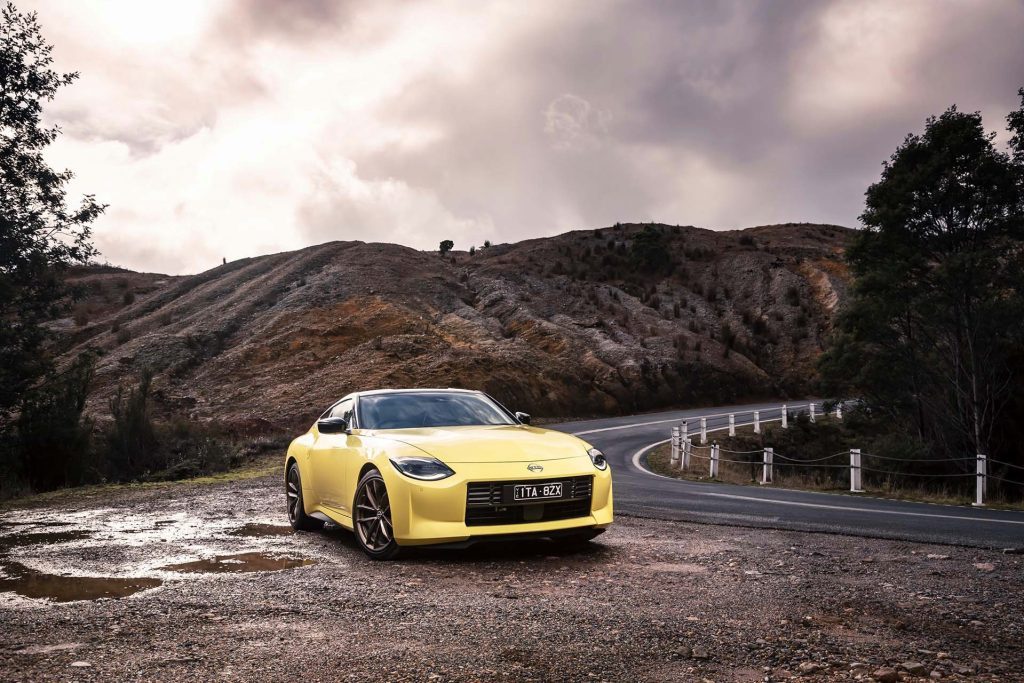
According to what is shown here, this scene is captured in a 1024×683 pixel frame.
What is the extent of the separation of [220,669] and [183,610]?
1.46 metres

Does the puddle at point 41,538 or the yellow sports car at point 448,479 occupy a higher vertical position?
the yellow sports car at point 448,479

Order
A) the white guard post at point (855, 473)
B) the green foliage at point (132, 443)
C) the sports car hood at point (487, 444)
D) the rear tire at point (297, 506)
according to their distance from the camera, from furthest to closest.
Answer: the green foliage at point (132, 443), the white guard post at point (855, 473), the rear tire at point (297, 506), the sports car hood at point (487, 444)

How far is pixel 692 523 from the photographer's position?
9102mm

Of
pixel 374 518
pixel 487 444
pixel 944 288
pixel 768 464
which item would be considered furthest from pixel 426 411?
pixel 944 288

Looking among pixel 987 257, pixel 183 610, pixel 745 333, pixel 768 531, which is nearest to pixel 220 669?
pixel 183 610

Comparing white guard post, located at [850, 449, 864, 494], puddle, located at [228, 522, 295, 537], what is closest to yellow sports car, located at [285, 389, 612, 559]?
puddle, located at [228, 522, 295, 537]

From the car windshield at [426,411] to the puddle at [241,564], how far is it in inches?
58.7

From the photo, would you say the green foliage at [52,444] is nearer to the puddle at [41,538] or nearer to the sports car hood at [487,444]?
the puddle at [41,538]

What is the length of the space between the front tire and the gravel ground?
0.57 feet

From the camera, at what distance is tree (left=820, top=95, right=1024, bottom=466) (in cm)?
2403

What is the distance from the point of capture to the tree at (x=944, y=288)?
24.0 meters

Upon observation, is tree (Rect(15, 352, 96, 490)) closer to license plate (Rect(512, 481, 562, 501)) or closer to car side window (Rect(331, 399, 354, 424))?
car side window (Rect(331, 399, 354, 424))

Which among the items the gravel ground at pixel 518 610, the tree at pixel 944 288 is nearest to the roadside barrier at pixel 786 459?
the tree at pixel 944 288

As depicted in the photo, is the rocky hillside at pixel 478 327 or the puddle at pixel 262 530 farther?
the rocky hillside at pixel 478 327
